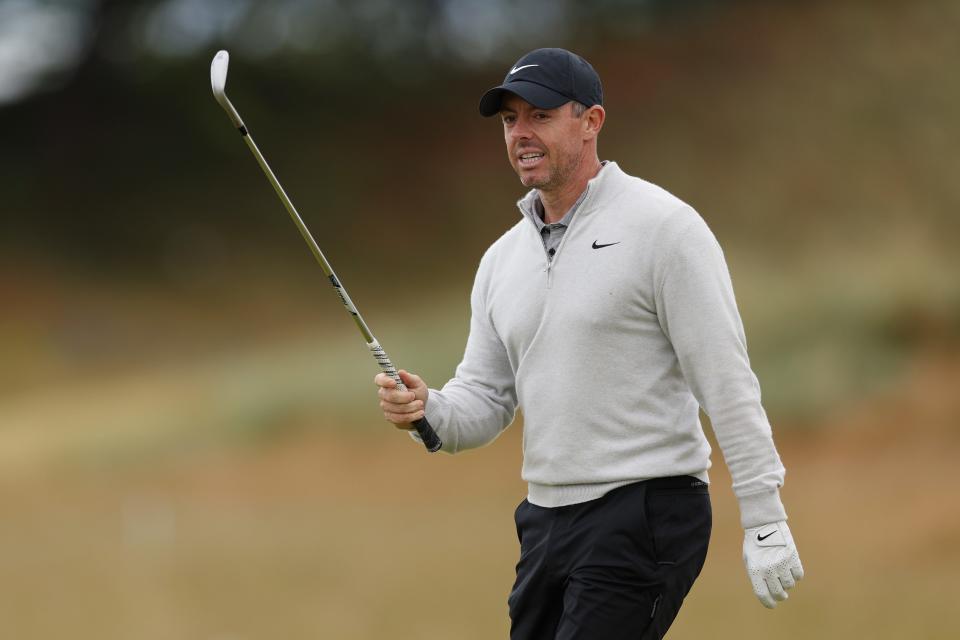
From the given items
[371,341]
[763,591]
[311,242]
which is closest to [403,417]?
[371,341]

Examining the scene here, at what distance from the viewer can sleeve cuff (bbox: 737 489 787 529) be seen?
332 cm

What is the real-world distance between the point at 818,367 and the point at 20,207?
11.2 meters

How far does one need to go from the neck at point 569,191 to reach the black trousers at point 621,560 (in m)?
0.74

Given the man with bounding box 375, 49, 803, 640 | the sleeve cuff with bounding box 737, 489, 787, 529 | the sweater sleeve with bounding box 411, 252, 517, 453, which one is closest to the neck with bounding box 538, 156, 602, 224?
the man with bounding box 375, 49, 803, 640

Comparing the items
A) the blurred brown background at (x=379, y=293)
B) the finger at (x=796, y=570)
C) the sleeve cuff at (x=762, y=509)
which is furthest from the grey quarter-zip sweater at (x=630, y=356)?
the blurred brown background at (x=379, y=293)

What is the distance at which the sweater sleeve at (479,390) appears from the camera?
155 inches

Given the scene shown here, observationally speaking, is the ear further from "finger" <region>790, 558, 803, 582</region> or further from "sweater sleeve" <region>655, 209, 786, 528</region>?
"finger" <region>790, 558, 803, 582</region>

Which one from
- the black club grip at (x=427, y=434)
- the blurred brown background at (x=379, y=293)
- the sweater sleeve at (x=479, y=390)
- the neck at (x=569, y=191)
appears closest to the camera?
the neck at (x=569, y=191)

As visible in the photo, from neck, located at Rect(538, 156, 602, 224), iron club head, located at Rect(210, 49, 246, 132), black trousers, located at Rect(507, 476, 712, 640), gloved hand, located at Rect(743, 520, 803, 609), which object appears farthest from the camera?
neck, located at Rect(538, 156, 602, 224)

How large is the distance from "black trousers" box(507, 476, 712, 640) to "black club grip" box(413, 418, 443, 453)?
42cm

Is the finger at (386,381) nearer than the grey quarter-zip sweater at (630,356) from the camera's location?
No

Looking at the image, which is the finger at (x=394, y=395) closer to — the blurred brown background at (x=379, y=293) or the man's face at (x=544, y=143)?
the man's face at (x=544, y=143)

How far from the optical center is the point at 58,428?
16.3 metres

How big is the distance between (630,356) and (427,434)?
0.65 meters
